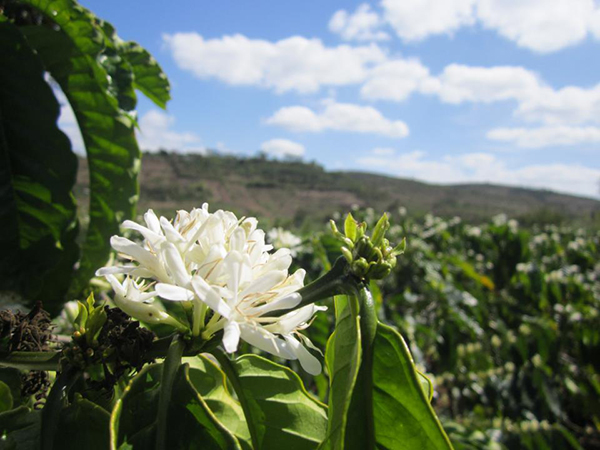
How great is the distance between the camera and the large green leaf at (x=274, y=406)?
60 centimetres

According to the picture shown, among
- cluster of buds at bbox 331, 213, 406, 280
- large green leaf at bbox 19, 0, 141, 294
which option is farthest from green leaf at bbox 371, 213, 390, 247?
large green leaf at bbox 19, 0, 141, 294

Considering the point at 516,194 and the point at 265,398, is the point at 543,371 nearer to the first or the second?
the point at 265,398

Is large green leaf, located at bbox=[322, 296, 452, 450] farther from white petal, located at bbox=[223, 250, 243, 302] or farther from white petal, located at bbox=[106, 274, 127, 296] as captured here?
white petal, located at bbox=[106, 274, 127, 296]

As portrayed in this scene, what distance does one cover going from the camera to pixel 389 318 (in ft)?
14.0

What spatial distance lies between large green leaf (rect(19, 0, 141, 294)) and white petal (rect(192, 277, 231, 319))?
81cm

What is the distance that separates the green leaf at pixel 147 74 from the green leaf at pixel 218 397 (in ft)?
3.50

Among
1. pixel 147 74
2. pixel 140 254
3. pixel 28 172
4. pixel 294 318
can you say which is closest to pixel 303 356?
pixel 294 318

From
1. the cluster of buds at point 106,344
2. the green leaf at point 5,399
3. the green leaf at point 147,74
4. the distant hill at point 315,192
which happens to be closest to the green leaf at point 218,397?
the cluster of buds at point 106,344

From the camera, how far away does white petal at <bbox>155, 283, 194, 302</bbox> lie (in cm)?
52

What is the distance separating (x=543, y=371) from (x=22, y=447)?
15.1ft

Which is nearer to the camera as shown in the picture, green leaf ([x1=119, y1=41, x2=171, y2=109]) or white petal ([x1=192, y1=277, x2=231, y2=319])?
white petal ([x1=192, y1=277, x2=231, y2=319])

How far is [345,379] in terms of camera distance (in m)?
0.48

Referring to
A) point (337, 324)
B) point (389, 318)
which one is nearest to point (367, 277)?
point (337, 324)

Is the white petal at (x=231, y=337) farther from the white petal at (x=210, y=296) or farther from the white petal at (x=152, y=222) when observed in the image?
the white petal at (x=152, y=222)
